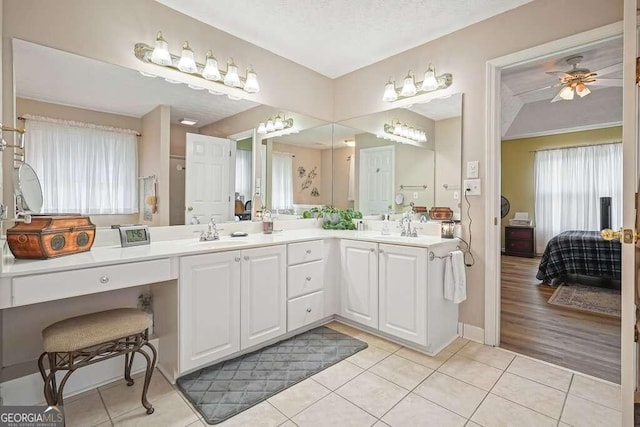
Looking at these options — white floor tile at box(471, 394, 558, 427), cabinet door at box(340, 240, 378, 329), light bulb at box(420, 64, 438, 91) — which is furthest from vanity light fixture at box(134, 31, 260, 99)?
white floor tile at box(471, 394, 558, 427)

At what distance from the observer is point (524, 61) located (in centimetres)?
235

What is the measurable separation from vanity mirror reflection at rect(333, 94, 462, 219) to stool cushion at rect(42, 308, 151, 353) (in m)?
2.39

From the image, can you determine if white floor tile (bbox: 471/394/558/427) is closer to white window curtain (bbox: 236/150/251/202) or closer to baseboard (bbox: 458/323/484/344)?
baseboard (bbox: 458/323/484/344)

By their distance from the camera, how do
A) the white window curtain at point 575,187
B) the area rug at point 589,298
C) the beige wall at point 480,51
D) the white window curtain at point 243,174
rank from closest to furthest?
the beige wall at point 480,51
the white window curtain at point 243,174
the area rug at point 589,298
the white window curtain at point 575,187

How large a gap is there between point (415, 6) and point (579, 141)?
5.49 meters

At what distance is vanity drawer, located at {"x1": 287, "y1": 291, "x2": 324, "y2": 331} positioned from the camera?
8.31ft

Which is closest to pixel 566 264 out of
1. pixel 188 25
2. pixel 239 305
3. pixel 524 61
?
pixel 524 61

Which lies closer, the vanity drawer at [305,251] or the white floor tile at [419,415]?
the white floor tile at [419,415]

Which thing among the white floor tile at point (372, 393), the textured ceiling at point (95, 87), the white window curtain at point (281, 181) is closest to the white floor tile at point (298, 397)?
the white floor tile at point (372, 393)

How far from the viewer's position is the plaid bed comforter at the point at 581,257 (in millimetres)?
4066

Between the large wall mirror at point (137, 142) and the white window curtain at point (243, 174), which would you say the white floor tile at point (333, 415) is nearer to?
the large wall mirror at point (137, 142)

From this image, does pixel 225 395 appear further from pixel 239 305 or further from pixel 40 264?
pixel 40 264

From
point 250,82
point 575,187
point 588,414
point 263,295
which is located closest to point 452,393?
point 588,414

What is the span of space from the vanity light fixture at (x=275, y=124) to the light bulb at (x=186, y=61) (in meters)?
0.79
